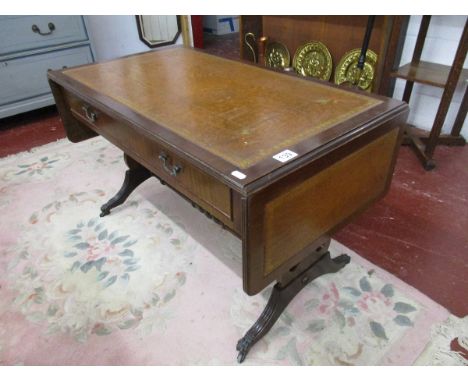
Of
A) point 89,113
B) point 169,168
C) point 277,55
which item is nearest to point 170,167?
point 169,168

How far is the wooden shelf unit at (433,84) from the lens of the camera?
1.70m

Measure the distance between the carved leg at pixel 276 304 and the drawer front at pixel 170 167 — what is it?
1.35 ft

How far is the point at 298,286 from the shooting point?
1.19 metres

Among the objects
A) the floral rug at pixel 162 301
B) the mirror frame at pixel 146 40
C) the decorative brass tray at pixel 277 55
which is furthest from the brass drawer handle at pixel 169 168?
the mirror frame at pixel 146 40

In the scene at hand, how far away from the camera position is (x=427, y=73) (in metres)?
1.88

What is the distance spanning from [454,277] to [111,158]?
1.81 meters

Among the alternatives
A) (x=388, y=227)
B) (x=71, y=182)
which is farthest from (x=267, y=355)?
(x=71, y=182)

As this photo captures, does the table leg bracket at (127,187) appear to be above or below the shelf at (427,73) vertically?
below

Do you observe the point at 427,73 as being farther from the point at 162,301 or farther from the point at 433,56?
the point at 162,301

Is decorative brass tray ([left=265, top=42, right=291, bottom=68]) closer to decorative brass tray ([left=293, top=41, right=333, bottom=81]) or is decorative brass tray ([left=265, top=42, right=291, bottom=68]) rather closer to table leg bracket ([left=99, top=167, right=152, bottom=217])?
decorative brass tray ([left=293, top=41, right=333, bottom=81])

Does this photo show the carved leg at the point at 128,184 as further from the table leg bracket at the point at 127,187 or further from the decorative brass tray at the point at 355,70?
the decorative brass tray at the point at 355,70

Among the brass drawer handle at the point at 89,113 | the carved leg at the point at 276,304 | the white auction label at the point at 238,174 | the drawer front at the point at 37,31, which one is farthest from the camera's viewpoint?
the drawer front at the point at 37,31

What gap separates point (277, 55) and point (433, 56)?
0.94 m

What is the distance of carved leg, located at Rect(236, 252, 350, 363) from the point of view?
1.09 m
